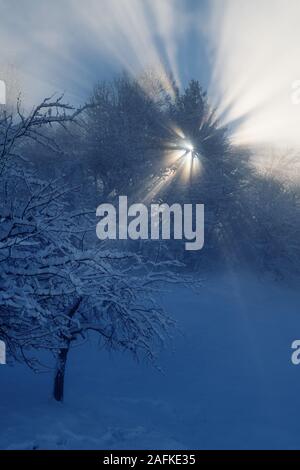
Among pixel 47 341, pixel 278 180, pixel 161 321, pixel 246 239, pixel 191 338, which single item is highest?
pixel 278 180

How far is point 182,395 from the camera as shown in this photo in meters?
12.5

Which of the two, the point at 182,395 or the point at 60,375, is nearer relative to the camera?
the point at 60,375

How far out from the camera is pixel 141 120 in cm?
2342

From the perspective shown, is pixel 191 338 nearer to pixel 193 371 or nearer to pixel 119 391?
pixel 193 371

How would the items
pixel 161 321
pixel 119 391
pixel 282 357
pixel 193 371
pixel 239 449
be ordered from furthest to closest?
pixel 282 357
pixel 193 371
pixel 119 391
pixel 239 449
pixel 161 321

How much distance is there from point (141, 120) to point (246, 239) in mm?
8343

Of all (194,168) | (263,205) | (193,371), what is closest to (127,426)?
(193,371)

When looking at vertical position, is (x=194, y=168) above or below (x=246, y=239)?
above

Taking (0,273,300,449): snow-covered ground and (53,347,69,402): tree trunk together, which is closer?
(0,273,300,449): snow-covered ground

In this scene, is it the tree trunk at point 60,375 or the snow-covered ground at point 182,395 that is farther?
the tree trunk at point 60,375

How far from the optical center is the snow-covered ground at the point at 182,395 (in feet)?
30.8

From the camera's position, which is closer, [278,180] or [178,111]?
[178,111]

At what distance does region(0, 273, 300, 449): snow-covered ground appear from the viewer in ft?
30.8

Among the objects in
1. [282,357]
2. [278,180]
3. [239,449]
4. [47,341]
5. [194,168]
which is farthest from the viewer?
[278,180]
